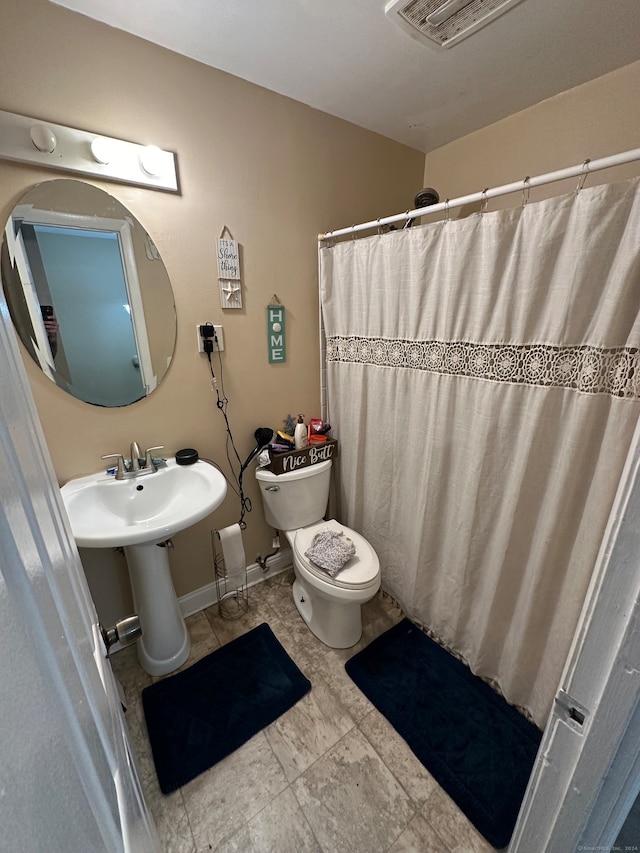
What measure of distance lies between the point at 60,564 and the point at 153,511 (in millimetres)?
1002

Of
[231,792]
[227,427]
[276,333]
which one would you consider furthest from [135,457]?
[231,792]

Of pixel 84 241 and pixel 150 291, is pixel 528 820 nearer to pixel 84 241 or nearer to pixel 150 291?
pixel 150 291

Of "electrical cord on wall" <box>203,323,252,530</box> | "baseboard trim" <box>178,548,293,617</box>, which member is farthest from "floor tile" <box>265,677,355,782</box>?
"electrical cord on wall" <box>203,323,252,530</box>

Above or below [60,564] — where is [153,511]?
below

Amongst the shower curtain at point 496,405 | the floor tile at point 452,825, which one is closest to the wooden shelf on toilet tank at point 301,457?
the shower curtain at point 496,405

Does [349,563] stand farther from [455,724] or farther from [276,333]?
[276,333]

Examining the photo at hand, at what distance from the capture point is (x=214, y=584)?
1760 millimetres

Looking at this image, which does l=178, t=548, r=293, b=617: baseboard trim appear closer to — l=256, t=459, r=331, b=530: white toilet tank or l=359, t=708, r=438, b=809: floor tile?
l=256, t=459, r=331, b=530: white toilet tank

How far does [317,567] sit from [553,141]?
2.03 metres

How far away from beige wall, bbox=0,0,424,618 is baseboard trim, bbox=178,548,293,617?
6 cm

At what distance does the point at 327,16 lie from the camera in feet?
3.48

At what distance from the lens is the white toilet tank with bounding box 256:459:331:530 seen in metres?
1.62

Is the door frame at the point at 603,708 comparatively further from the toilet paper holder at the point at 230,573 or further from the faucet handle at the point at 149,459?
the faucet handle at the point at 149,459

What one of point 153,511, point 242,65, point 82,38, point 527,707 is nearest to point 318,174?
point 242,65
